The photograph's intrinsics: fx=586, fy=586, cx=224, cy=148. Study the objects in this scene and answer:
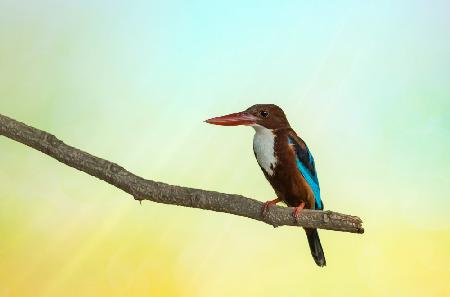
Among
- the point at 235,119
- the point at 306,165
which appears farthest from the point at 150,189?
the point at 306,165

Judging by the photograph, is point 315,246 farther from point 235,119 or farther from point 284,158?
point 235,119

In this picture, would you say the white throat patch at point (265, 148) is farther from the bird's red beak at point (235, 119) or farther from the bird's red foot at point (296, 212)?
the bird's red foot at point (296, 212)

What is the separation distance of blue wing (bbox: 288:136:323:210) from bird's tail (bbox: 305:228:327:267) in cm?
8

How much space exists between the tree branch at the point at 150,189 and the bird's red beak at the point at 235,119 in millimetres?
218

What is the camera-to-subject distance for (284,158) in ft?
5.66

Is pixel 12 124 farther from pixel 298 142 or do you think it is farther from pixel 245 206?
pixel 298 142

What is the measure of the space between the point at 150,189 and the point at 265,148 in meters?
0.36

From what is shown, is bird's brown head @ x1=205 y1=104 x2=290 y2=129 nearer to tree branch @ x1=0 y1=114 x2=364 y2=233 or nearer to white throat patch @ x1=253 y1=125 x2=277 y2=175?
white throat patch @ x1=253 y1=125 x2=277 y2=175

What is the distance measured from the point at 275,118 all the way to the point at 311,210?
0.30m

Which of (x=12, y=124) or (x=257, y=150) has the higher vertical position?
(x=257, y=150)

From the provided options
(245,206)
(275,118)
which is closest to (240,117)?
(275,118)

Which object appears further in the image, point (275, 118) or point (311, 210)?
point (275, 118)

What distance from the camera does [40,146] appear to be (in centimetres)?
167

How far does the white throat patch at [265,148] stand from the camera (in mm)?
1730
